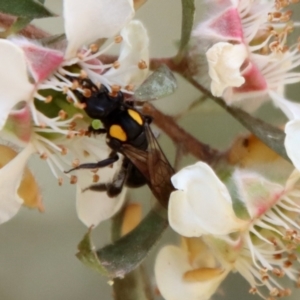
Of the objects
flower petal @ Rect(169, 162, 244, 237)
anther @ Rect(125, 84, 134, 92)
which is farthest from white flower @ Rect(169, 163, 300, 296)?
anther @ Rect(125, 84, 134, 92)

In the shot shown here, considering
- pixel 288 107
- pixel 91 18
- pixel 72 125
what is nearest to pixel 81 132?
pixel 72 125

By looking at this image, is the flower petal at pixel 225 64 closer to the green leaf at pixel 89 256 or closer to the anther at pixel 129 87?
the anther at pixel 129 87

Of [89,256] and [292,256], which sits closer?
[89,256]

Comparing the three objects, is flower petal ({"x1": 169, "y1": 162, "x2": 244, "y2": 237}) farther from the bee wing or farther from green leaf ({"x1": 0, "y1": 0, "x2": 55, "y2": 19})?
green leaf ({"x1": 0, "y1": 0, "x2": 55, "y2": 19})

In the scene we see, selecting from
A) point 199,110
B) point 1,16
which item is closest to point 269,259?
point 199,110

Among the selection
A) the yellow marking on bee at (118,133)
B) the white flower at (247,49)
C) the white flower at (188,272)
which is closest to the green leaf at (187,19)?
the white flower at (247,49)

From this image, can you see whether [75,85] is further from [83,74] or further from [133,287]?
[133,287]
